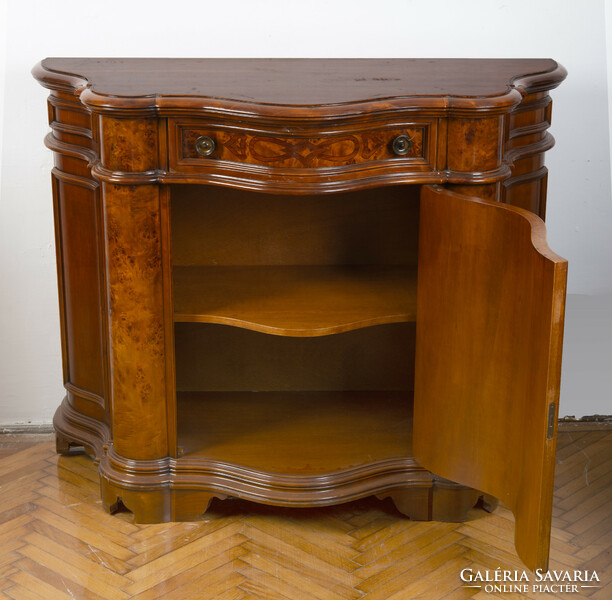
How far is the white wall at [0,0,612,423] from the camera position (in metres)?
2.68

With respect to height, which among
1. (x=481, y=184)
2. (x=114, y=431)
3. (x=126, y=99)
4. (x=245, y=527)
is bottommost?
(x=245, y=527)

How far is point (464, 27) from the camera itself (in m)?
2.73

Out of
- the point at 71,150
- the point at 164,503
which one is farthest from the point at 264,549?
the point at 71,150

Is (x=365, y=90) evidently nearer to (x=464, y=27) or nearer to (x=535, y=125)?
(x=535, y=125)

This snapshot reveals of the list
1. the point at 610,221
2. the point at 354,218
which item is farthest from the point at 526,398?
the point at 610,221

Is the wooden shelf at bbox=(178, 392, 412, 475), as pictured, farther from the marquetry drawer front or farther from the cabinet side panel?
the marquetry drawer front

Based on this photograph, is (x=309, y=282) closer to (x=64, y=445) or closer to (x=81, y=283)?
(x=81, y=283)

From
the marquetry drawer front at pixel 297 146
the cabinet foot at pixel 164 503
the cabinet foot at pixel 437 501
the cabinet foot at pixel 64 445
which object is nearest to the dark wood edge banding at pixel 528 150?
the marquetry drawer front at pixel 297 146

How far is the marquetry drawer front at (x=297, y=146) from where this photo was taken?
2.07m

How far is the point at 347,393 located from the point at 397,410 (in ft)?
0.59

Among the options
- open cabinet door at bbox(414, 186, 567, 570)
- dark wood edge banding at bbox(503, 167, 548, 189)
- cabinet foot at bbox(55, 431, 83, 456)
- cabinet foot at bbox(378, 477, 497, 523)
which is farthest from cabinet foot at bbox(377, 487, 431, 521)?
cabinet foot at bbox(55, 431, 83, 456)

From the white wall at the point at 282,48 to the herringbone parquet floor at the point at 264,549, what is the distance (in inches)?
26.2

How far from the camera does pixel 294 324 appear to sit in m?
2.23

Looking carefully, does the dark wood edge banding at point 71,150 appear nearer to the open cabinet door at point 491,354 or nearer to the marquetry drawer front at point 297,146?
the marquetry drawer front at point 297,146
